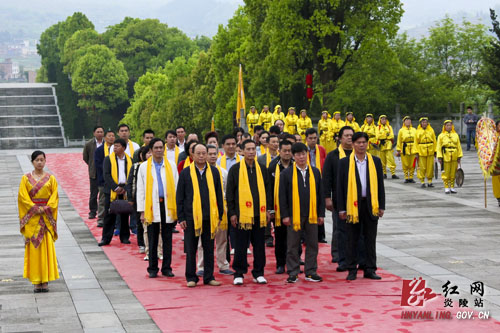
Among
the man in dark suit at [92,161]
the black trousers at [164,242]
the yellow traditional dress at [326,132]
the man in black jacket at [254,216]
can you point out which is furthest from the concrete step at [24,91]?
the man in black jacket at [254,216]

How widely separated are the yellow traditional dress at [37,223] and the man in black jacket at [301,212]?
299cm

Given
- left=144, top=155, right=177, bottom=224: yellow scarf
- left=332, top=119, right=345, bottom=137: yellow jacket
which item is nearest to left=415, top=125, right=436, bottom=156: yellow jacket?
left=332, top=119, right=345, bottom=137: yellow jacket

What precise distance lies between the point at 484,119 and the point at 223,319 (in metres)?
10.8

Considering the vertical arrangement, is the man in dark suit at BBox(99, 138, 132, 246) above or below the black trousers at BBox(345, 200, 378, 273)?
above

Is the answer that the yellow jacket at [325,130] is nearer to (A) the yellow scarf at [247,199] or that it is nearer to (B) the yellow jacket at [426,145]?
(B) the yellow jacket at [426,145]

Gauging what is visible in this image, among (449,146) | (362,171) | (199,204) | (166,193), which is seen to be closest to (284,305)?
(199,204)

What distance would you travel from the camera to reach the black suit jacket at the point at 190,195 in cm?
1107

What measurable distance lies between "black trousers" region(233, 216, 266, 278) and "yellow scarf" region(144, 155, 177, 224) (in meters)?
1.05

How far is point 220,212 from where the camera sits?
11.3 meters

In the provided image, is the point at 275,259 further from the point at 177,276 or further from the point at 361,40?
the point at 361,40

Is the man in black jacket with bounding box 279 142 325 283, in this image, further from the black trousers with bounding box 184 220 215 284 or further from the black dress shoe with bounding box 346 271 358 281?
the black trousers with bounding box 184 220 215 284

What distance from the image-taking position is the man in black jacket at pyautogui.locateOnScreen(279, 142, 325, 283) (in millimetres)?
11086

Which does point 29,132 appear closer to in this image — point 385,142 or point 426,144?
point 385,142

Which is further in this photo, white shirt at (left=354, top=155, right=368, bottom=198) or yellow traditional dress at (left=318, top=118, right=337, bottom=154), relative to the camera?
yellow traditional dress at (left=318, top=118, right=337, bottom=154)
